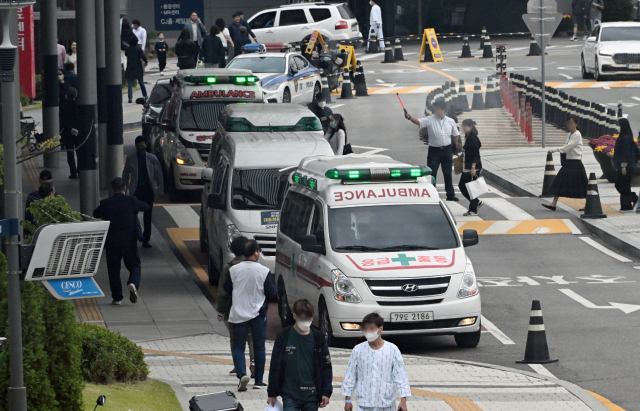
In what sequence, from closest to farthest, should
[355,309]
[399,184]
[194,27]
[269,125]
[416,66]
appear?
1. [355,309]
2. [399,184]
3. [269,125]
4. [194,27]
5. [416,66]

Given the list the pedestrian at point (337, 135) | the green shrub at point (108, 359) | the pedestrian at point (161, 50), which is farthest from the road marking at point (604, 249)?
the pedestrian at point (161, 50)

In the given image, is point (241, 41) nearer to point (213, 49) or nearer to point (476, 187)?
point (213, 49)

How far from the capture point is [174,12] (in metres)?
36.1

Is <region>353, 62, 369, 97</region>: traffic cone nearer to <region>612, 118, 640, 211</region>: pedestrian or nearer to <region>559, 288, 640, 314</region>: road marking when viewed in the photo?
<region>612, 118, 640, 211</region>: pedestrian

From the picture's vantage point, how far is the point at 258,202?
51.2 feet

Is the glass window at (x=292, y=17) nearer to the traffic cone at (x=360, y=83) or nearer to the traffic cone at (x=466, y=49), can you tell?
the traffic cone at (x=466, y=49)

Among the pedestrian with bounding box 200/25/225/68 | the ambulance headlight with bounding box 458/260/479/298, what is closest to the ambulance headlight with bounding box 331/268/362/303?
the ambulance headlight with bounding box 458/260/479/298

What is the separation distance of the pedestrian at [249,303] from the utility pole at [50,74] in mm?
13958

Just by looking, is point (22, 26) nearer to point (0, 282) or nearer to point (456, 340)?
point (456, 340)

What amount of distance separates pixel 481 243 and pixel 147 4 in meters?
38.7

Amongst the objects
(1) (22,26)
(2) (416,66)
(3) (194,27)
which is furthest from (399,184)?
(2) (416,66)

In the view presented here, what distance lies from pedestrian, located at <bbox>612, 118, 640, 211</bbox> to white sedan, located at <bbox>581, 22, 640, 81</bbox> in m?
18.3

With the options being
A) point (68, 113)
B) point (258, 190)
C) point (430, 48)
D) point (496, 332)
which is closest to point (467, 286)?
point (496, 332)

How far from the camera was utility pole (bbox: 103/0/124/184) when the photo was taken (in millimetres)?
21500
